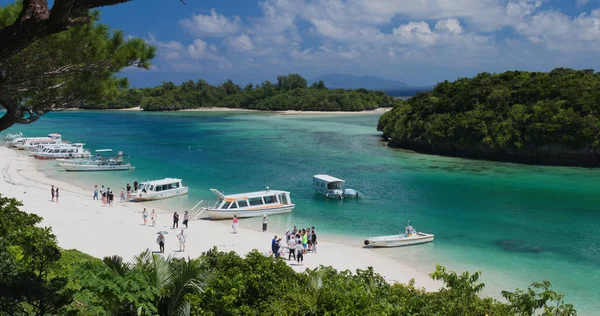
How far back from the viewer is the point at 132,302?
8203mm

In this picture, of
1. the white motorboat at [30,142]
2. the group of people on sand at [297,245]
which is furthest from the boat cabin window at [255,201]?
the white motorboat at [30,142]

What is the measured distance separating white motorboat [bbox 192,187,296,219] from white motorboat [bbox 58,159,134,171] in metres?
20.3

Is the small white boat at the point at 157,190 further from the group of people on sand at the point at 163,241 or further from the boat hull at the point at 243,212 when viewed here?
the group of people on sand at the point at 163,241

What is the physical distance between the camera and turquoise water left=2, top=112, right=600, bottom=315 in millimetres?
23578

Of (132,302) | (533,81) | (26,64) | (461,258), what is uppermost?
(533,81)

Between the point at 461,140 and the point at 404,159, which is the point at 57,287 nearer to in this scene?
the point at 404,159

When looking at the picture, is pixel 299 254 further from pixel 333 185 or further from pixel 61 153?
pixel 61 153

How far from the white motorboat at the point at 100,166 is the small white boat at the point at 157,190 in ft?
43.3

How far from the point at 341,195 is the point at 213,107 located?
548 ft

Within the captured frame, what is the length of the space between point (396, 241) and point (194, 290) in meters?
18.0

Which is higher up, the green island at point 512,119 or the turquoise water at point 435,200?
the green island at point 512,119

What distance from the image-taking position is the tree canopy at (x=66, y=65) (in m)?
11.7

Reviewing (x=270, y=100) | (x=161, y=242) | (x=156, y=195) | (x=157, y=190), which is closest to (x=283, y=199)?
(x=156, y=195)

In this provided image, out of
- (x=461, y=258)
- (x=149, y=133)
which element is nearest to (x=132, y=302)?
(x=461, y=258)
